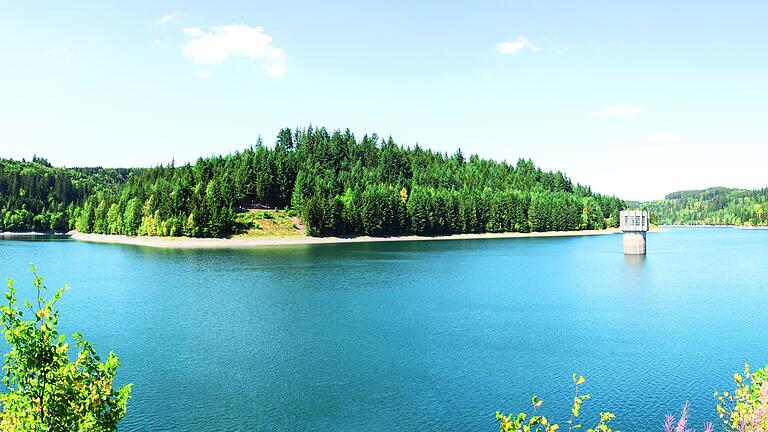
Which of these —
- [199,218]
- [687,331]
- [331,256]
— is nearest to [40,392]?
[687,331]

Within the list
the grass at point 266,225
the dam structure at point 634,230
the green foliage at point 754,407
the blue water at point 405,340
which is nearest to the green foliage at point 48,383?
the green foliage at point 754,407

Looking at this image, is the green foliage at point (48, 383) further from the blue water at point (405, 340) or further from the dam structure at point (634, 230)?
the dam structure at point (634, 230)

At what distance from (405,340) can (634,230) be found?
→ 118760 mm

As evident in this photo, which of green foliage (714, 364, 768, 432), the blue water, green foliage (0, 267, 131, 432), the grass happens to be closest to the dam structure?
the blue water

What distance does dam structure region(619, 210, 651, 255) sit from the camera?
149875mm

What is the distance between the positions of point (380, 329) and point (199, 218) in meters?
128

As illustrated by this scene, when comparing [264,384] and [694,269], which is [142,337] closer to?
[264,384]

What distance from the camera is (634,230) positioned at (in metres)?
151

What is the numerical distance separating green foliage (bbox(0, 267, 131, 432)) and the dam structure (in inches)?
6089

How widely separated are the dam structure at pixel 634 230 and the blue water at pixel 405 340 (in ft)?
125

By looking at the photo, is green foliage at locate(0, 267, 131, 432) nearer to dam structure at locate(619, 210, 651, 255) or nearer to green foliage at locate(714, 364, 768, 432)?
green foliage at locate(714, 364, 768, 432)

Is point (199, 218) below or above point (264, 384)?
above

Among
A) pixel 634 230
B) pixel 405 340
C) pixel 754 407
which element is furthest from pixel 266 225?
pixel 754 407

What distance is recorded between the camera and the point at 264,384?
39625mm
